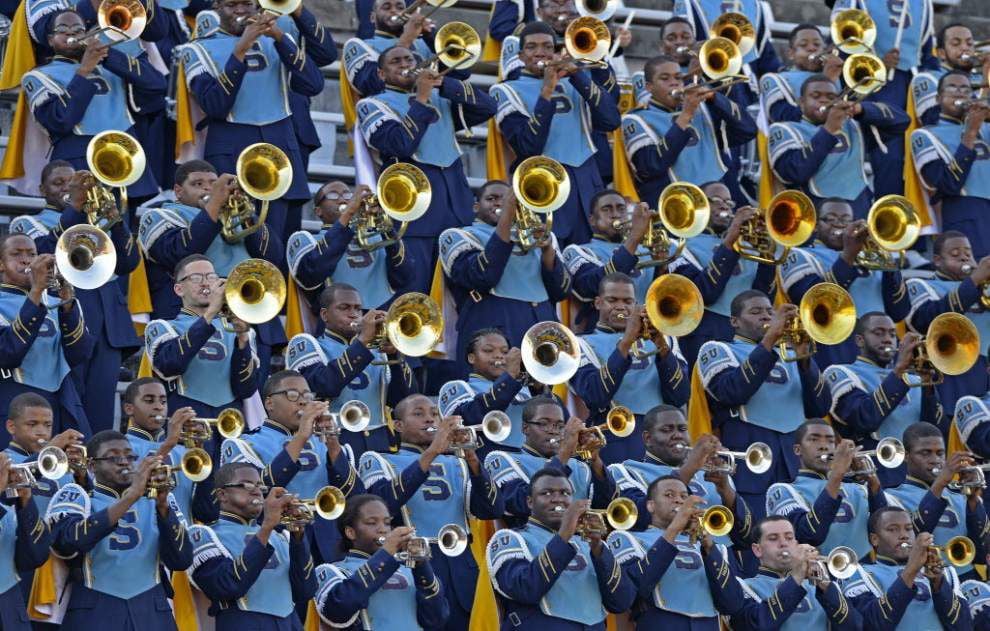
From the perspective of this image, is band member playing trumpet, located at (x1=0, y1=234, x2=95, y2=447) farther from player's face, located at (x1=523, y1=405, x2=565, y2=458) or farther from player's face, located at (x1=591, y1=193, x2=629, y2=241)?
player's face, located at (x1=591, y1=193, x2=629, y2=241)

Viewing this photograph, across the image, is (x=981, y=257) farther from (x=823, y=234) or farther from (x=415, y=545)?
(x=415, y=545)

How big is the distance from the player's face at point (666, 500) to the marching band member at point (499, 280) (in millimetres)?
1603

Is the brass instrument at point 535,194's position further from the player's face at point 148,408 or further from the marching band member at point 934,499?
the player's face at point 148,408

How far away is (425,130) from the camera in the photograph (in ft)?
46.6

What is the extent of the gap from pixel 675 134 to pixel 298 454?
3.77 m

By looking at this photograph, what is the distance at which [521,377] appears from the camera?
42.4 feet

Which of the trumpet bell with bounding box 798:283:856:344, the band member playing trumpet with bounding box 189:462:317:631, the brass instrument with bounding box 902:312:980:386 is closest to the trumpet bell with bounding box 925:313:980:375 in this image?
the brass instrument with bounding box 902:312:980:386

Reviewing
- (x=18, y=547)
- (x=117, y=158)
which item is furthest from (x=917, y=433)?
(x=18, y=547)

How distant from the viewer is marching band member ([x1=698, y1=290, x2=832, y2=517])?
13.8 meters

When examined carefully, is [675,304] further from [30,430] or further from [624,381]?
[30,430]

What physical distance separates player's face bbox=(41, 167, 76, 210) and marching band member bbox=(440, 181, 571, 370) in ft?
6.52

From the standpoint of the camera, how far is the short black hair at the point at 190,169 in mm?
Result: 13320

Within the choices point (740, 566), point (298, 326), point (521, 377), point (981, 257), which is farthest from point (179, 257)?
point (981, 257)

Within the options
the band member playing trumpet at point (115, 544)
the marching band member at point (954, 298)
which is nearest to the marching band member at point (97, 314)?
the band member playing trumpet at point (115, 544)
